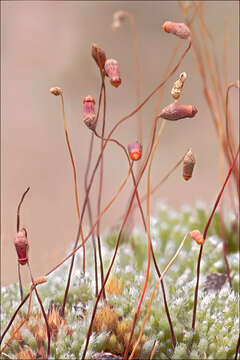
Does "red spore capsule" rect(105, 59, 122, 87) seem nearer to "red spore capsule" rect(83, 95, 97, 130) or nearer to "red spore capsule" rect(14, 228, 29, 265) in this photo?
"red spore capsule" rect(83, 95, 97, 130)

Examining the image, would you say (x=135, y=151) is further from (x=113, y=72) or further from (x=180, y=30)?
(x=180, y=30)

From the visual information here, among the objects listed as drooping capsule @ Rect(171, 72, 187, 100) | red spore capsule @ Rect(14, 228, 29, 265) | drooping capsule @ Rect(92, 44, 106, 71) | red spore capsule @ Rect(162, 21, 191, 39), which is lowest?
red spore capsule @ Rect(14, 228, 29, 265)

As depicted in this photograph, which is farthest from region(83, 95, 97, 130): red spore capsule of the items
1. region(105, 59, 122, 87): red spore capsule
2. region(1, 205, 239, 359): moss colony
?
region(1, 205, 239, 359): moss colony

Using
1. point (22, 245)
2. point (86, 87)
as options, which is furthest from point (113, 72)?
point (86, 87)

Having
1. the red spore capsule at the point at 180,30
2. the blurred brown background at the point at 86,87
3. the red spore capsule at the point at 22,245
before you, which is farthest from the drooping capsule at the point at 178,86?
the blurred brown background at the point at 86,87

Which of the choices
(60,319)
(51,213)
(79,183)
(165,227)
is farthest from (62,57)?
(60,319)

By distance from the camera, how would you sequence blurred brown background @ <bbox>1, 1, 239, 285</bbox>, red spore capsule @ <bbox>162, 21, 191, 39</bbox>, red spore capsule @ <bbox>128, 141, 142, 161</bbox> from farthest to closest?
1. blurred brown background @ <bbox>1, 1, 239, 285</bbox>
2. red spore capsule @ <bbox>162, 21, 191, 39</bbox>
3. red spore capsule @ <bbox>128, 141, 142, 161</bbox>

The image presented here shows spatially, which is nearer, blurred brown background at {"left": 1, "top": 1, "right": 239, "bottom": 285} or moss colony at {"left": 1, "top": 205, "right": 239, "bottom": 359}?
moss colony at {"left": 1, "top": 205, "right": 239, "bottom": 359}
